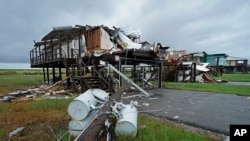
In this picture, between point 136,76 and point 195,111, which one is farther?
point 136,76

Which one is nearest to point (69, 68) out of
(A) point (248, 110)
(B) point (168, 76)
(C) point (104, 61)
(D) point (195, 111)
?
(C) point (104, 61)

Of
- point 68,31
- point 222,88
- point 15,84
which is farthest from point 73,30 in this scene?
point 222,88

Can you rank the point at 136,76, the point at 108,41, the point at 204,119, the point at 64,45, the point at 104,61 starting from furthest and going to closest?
the point at 64,45
the point at 136,76
the point at 108,41
the point at 104,61
the point at 204,119

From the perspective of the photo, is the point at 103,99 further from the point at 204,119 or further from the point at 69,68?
the point at 69,68

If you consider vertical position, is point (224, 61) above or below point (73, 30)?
below

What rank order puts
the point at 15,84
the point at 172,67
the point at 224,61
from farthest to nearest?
the point at 224,61
the point at 172,67
the point at 15,84

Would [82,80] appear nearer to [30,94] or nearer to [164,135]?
[30,94]

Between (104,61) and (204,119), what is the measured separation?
7368 mm

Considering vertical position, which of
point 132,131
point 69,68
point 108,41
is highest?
point 108,41

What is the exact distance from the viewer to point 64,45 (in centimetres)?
1560

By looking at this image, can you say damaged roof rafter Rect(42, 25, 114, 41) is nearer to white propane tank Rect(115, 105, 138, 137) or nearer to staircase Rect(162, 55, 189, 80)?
staircase Rect(162, 55, 189, 80)

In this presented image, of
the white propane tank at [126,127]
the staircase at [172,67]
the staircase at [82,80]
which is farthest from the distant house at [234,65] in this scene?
the white propane tank at [126,127]

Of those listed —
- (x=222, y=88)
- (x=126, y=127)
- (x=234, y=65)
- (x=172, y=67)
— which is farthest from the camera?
(x=234, y=65)

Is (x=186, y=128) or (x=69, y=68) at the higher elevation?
(x=69, y=68)
